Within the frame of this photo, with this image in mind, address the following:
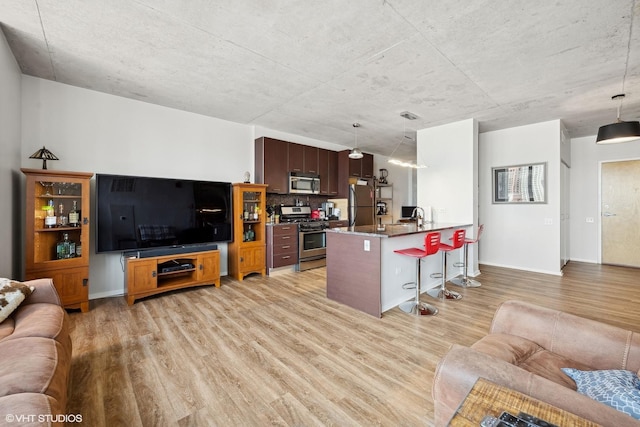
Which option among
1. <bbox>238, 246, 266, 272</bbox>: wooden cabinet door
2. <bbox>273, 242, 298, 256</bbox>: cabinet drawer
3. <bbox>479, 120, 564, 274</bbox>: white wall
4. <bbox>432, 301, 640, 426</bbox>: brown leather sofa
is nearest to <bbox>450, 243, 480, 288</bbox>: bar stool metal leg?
<bbox>479, 120, 564, 274</bbox>: white wall

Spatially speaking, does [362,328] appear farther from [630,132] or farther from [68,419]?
[630,132]

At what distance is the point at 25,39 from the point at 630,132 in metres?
6.68

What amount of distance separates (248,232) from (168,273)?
148cm

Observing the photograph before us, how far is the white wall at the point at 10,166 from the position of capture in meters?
2.61

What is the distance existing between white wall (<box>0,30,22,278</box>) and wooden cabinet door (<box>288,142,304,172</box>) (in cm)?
374

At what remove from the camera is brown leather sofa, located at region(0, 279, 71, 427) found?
3.42 feet

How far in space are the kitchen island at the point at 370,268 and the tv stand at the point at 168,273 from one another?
6.21ft

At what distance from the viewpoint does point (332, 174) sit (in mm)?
6430

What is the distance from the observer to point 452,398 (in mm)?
1106

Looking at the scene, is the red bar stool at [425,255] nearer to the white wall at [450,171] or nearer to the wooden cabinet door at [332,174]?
the white wall at [450,171]

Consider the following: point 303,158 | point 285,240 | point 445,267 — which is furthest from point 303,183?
point 445,267

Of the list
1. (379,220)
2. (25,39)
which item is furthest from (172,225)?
(379,220)

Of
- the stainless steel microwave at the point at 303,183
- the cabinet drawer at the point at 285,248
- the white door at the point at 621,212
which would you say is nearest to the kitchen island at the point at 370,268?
the cabinet drawer at the point at 285,248

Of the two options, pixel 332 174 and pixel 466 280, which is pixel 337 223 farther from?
pixel 466 280
